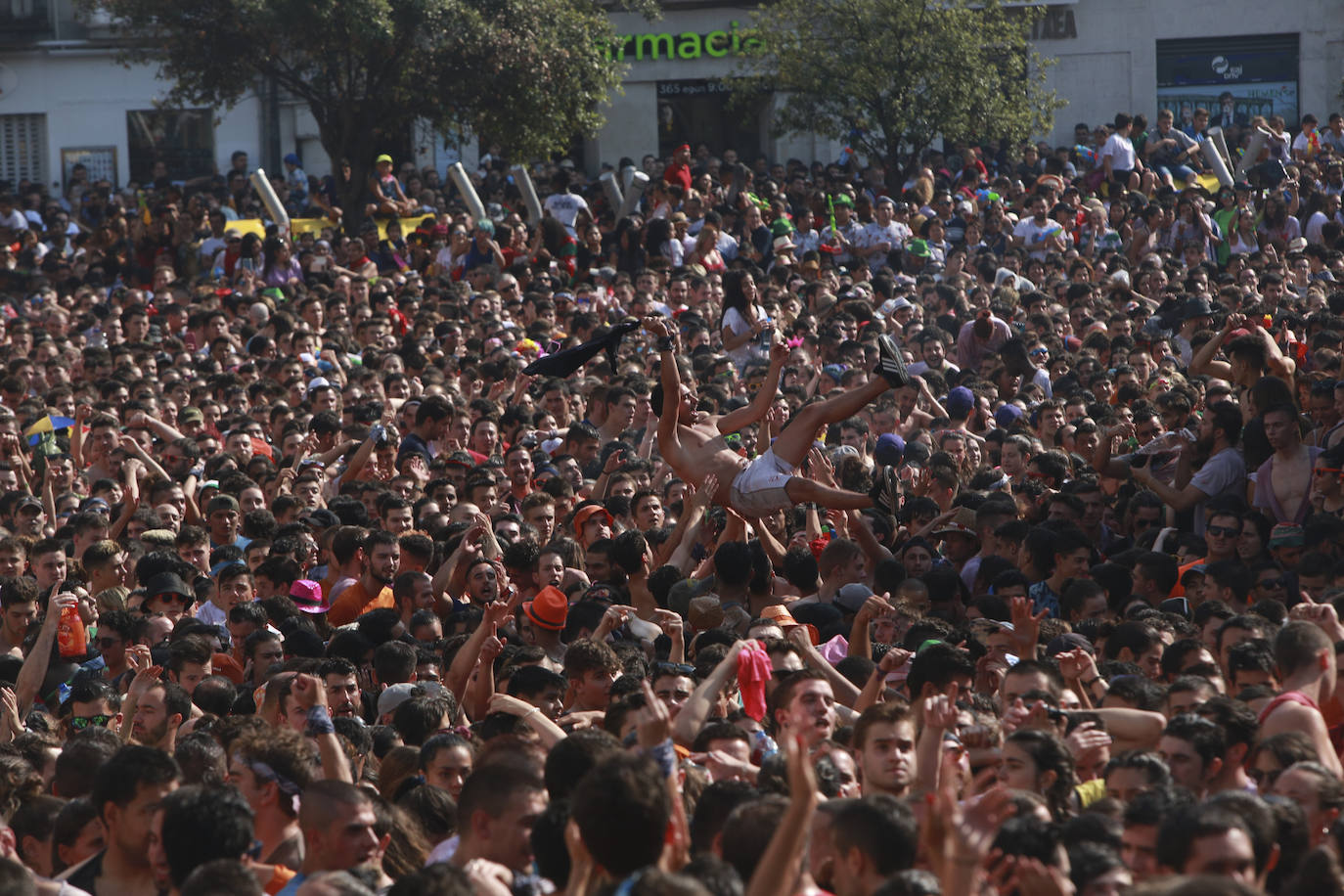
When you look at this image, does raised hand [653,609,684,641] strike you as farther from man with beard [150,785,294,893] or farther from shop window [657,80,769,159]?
shop window [657,80,769,159]

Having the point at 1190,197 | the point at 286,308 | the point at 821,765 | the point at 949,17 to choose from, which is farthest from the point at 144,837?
the point at 949,17

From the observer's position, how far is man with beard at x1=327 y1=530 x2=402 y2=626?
9180 mm

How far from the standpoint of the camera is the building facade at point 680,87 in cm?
3091

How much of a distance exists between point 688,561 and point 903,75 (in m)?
16.2

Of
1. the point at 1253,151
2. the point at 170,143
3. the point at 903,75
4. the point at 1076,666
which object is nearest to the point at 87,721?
the point at 1076,666

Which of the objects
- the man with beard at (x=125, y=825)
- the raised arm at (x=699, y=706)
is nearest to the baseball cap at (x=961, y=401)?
the raised arm at (x=699, y=706)

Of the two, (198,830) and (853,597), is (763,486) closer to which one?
(853,597)

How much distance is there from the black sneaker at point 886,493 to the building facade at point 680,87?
21274mm

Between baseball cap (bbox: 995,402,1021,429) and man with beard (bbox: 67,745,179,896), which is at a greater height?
baseball cap (bbox: 995,402,1021,429)

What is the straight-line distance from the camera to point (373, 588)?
362 inches

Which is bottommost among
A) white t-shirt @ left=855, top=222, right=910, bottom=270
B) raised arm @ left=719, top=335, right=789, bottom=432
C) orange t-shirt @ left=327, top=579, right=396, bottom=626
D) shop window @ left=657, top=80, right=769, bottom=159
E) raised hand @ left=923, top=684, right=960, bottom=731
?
orange t-shirt @ left=327, top=579, right=396, bottom=626

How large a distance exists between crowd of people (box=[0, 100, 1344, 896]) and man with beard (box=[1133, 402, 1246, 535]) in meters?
0.03

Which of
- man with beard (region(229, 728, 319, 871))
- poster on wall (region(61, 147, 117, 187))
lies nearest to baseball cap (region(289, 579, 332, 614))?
man with beard (region(229, 728, 319, 871))

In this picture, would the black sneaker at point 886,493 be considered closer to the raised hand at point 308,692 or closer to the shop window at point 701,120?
the raised hand at point 308,692
